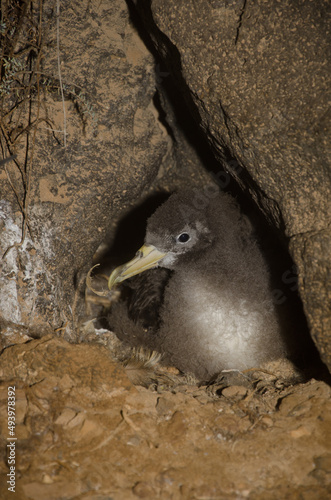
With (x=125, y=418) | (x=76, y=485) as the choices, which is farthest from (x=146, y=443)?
(x=76, y=485)

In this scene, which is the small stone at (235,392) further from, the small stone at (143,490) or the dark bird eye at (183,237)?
the dark bird eye at (183,237)

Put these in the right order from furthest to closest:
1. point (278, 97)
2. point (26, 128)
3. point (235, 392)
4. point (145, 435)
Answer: point (26, 128) < point (235, 392) < point (278, 97) < point (145, 435)

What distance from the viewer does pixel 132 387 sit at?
268 cm

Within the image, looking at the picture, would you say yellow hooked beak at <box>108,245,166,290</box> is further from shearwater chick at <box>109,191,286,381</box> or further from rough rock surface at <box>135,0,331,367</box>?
rough rock surface at <box>135,0,331,367</box>

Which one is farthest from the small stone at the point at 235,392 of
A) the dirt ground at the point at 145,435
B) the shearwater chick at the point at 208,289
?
the shearwater chick at the point at 208,289

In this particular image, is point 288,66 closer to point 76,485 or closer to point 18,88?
point 18,88

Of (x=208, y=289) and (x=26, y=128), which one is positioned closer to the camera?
(x=26, y=128)

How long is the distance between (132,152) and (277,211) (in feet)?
5.52

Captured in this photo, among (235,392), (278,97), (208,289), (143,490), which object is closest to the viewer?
(143,490)

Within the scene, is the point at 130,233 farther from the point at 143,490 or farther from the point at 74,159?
the point at 143,490

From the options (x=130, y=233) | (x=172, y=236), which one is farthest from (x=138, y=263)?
(x=130, y=233)

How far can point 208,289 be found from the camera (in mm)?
3541

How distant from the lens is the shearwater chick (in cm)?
345

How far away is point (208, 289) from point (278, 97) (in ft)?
5.37
